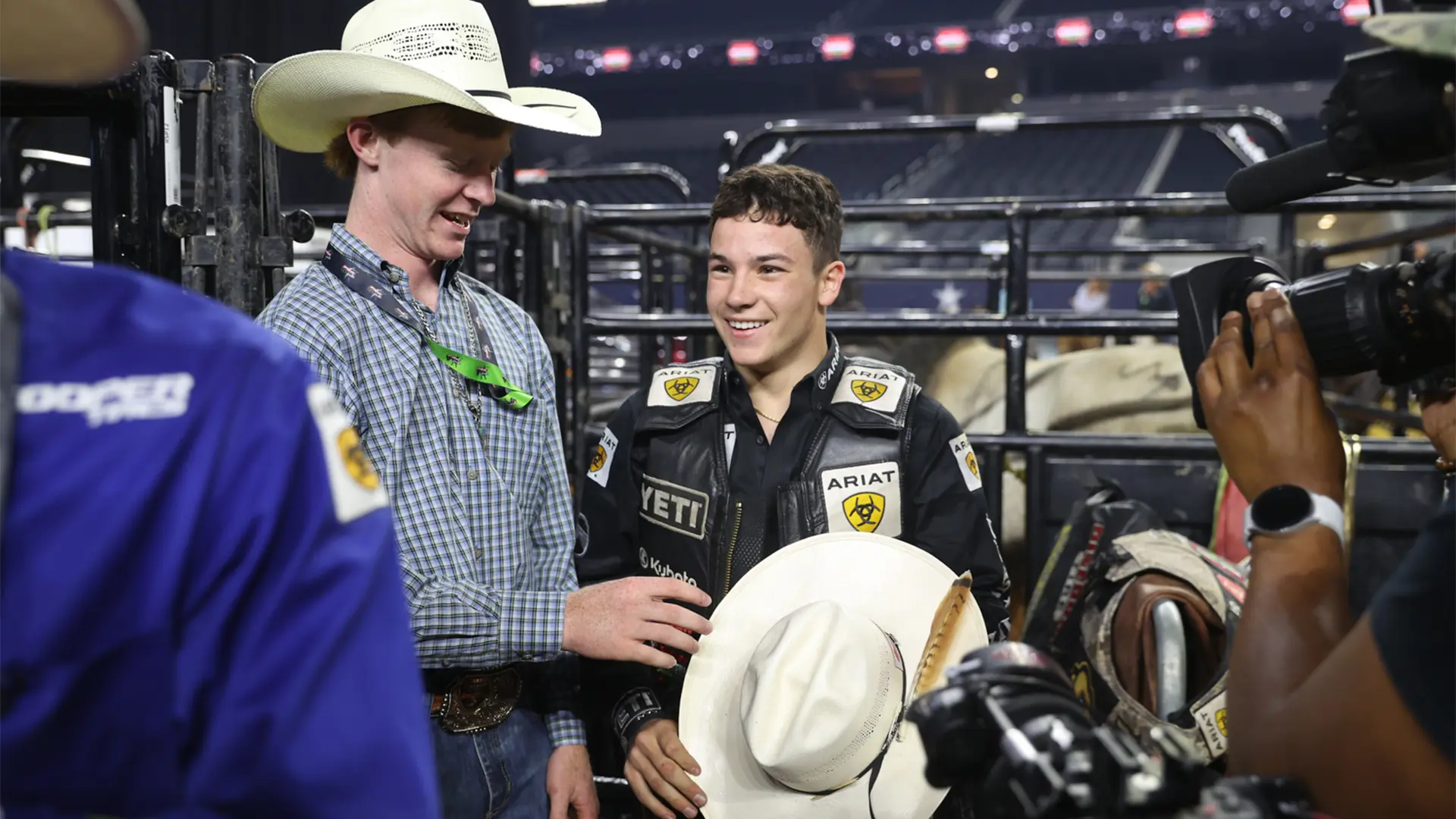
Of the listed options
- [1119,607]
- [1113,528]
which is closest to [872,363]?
[1119,607]

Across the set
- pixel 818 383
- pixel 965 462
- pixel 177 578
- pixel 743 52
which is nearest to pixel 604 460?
pixel 818 383

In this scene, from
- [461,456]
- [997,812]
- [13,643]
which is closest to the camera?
[13,643]

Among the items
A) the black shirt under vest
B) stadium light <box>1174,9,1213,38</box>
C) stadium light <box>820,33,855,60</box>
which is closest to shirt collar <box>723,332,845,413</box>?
the black shirt under vest

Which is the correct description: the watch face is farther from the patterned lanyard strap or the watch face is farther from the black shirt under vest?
the patterned lanyard strap

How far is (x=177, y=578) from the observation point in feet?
2.44

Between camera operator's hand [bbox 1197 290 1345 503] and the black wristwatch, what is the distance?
20 mm

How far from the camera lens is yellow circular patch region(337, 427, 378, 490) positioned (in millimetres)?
824

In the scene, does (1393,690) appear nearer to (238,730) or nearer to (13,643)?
(238,730)

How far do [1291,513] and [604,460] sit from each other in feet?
4.19

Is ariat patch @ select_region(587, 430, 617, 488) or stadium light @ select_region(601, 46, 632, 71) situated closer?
→ ariat patch @ select_region(587, 430, 617, 488)

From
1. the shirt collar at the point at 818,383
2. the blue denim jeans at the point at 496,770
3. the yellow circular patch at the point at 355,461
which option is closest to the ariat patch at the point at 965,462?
the shirt collar at the point at 818,383

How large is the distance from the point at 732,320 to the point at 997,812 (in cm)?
137

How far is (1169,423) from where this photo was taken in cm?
417

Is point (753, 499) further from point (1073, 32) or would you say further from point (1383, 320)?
→ point (1073, 32)
